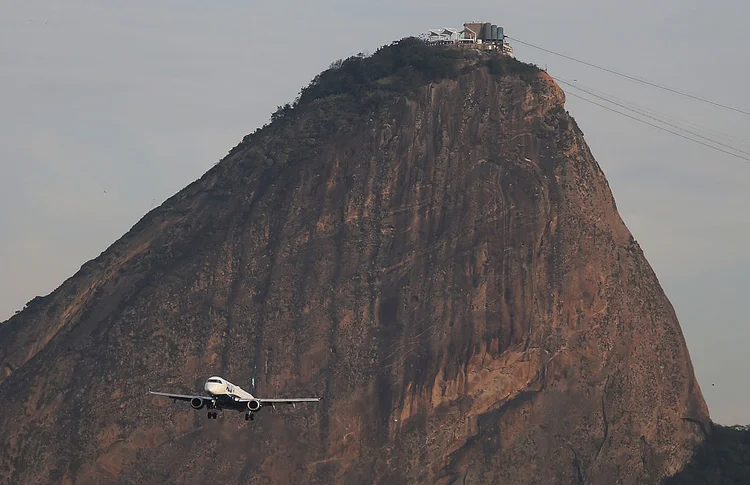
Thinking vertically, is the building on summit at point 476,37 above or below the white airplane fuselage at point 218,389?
above

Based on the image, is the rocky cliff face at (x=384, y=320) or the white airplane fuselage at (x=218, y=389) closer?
the white airplane fuselage at (x=218, y=389)

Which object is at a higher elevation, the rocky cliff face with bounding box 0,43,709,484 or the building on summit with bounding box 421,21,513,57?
the building on summit with bounding box 421,21,513,57

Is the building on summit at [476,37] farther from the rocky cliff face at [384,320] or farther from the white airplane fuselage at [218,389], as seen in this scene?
the white airplane fuselage at [218,389]

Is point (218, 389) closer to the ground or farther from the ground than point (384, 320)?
closer to the ground

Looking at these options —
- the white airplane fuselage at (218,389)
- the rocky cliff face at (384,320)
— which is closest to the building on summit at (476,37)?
the rocky cliff face at (384,320)

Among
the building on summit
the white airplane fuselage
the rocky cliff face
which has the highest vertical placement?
the building on summit

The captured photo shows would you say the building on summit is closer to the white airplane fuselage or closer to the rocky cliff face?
the rocky cliff face

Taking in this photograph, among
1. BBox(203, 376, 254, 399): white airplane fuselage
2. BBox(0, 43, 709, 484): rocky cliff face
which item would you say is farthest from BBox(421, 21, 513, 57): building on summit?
BBox(203, 376, 254, 399): white airplane fuselage

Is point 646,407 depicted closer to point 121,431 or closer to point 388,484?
point 388,484
